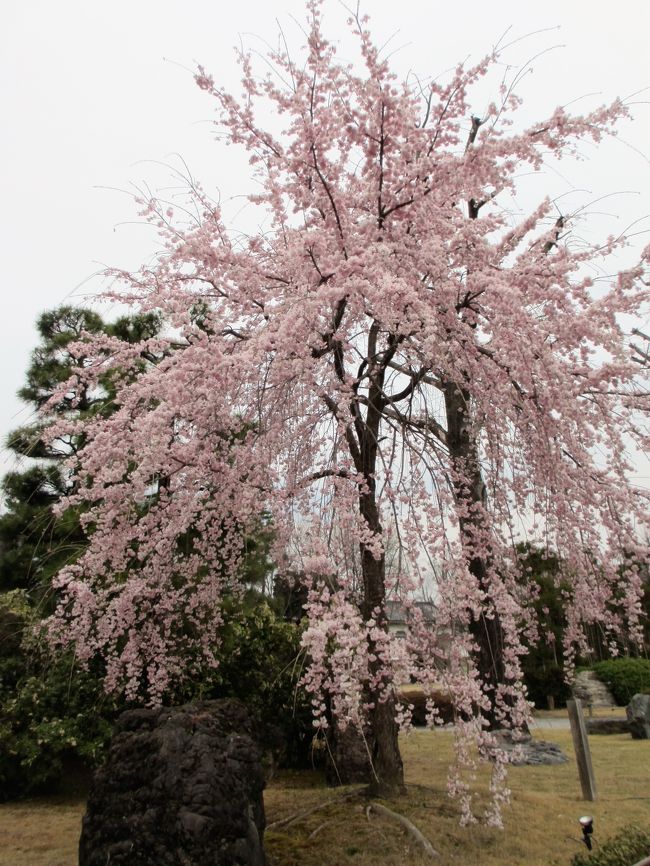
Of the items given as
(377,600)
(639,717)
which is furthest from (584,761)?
(639,717)

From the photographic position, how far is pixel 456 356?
4113mm

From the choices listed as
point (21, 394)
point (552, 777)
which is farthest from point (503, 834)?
point (21, 394)

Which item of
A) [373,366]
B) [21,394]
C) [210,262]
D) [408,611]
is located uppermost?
[21,394]

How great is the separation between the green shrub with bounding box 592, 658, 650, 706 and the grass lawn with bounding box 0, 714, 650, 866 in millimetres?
7676

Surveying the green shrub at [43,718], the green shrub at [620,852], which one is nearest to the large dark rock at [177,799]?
the green shrub at [620,852]

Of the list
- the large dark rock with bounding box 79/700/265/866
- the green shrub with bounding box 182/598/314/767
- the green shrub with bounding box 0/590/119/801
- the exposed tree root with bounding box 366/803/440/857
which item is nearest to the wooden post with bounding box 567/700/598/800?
the exposed tree root with bounding box 366/803/440/857

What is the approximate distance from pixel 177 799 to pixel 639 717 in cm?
808

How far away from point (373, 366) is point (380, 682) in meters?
2.32

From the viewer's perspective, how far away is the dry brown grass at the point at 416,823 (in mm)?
4258

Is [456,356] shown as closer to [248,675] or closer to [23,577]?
[248,675]

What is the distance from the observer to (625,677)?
14023mm

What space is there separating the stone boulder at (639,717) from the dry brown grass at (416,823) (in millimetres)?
2492

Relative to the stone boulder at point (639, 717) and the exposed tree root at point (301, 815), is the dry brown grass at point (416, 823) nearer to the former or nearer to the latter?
the exposed tree root at point (301, 815)

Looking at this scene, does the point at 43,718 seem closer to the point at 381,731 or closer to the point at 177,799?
the point at 177,799
